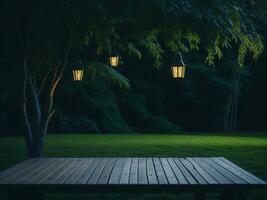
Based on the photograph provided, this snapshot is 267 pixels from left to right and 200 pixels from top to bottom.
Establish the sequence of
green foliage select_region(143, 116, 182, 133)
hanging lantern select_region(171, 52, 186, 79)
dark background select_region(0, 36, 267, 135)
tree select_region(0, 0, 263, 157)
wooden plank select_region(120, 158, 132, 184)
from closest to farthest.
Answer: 1. wooden plank select_region(120, 158, 132, 184)
2. tree select_region(0, 0, 263, 157)
3. hanging lantern select_region(171, 52, 186, 79)
4. dark background select_region(0, 36, 267, 135)
5. green foliage select_region(143, 116, 182, 133)

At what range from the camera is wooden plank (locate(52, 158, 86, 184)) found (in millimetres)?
6605

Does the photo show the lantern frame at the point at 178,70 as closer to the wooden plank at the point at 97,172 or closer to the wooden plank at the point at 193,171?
the wooden plank at the point at 193,171

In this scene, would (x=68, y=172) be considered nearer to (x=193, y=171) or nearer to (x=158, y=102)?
(x=193, y=171)

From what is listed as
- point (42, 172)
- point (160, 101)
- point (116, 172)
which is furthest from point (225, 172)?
point (160, 101)

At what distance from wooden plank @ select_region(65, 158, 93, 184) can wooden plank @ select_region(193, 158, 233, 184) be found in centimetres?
169

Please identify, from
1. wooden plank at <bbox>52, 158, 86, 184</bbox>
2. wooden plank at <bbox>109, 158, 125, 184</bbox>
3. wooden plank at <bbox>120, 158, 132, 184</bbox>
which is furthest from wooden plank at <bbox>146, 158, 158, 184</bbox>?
wooden plank at <bbox>52, 158, 86, 184</bbox>

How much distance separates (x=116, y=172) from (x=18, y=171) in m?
1.32

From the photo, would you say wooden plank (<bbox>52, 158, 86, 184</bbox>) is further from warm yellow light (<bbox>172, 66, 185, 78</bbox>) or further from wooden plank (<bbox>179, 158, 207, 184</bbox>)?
warm yellow light (<bbox>172, 66, 185, 78</bbox>)

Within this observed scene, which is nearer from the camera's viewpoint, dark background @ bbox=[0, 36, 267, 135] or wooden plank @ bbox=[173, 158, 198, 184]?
wooden plank @ bbox=[173, 158, 198, 184]

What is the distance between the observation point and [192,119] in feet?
157

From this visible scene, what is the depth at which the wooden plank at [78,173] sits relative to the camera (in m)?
6.58

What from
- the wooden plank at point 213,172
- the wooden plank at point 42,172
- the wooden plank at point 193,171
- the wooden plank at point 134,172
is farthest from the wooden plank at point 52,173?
the wooden plank at point 213,172

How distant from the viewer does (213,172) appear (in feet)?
24.7
